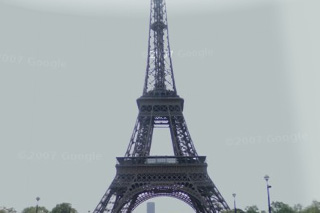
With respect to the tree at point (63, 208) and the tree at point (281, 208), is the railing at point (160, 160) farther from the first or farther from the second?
the tree at point (281, 208)

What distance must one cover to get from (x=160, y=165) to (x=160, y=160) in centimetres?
132

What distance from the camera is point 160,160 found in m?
67.3

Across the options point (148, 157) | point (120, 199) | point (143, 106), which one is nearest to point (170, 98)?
point (143, 106)

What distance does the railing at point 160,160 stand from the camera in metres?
66.9


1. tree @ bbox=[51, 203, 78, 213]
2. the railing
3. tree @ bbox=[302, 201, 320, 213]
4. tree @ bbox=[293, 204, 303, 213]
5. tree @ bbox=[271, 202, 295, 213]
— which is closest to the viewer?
tree @ bbox=[302, 201, 320, 213]

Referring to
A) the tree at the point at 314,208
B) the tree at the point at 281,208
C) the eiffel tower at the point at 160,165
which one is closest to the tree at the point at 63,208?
the eiffel tower at the point at 160,165

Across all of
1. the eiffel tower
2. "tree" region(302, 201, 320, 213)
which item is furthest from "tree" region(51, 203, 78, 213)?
"tree" region(302, 201, 320, 213)

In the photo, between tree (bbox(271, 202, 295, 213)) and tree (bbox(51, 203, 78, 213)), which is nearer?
tree (bbox(271, 202, 295, 213))

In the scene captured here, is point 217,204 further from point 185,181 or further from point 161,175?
point 161,175

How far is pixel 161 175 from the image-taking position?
66.2 m

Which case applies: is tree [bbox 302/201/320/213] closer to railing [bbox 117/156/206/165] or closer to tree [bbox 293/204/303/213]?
tree [bbox 293/204/303/213]

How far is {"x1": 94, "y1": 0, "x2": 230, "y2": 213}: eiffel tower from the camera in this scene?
6378cm

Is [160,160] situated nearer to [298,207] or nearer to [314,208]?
A: [298,207]

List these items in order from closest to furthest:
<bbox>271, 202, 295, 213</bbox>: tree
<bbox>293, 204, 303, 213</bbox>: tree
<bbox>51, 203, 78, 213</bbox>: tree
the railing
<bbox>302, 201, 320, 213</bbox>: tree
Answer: <bbox>302, 201, 320, 213</bbox>: tree, <bbox>271, 202, 295, 213</bbox>: tree, <bbox>293, 204, 303, 213</bbox>: tree, the railing, <bbox>51, 203, 78, 213</bbox>: tree
